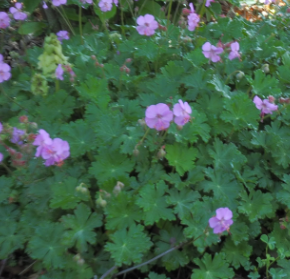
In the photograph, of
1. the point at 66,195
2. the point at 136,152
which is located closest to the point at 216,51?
the point at 136,152

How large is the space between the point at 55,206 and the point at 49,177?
0.62 feet

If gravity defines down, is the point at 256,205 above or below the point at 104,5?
below

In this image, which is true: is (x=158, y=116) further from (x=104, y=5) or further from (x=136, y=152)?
(x=104, y=5)

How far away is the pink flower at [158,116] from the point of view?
1461 millimetres

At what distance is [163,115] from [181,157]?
12.1 inches

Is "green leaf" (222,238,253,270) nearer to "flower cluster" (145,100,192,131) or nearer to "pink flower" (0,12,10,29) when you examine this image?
"flower cluster" (145,100,192,131)

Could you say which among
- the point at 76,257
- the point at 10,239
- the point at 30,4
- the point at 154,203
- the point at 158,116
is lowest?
the point at 10,239

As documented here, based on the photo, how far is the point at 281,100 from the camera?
1959mm

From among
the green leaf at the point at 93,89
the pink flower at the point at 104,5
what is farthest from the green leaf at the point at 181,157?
the pink flower at the point at 104,5

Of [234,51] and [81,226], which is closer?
[81,226]

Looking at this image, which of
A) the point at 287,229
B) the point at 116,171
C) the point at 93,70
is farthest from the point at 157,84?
the point at 287,229

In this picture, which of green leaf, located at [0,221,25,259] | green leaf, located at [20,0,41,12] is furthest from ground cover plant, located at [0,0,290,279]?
green leaf, located at [20,0,41,12]

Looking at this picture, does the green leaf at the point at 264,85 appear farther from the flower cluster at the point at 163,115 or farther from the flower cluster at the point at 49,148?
the flower cluster at the point at 49,148

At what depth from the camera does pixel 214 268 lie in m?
1.54
